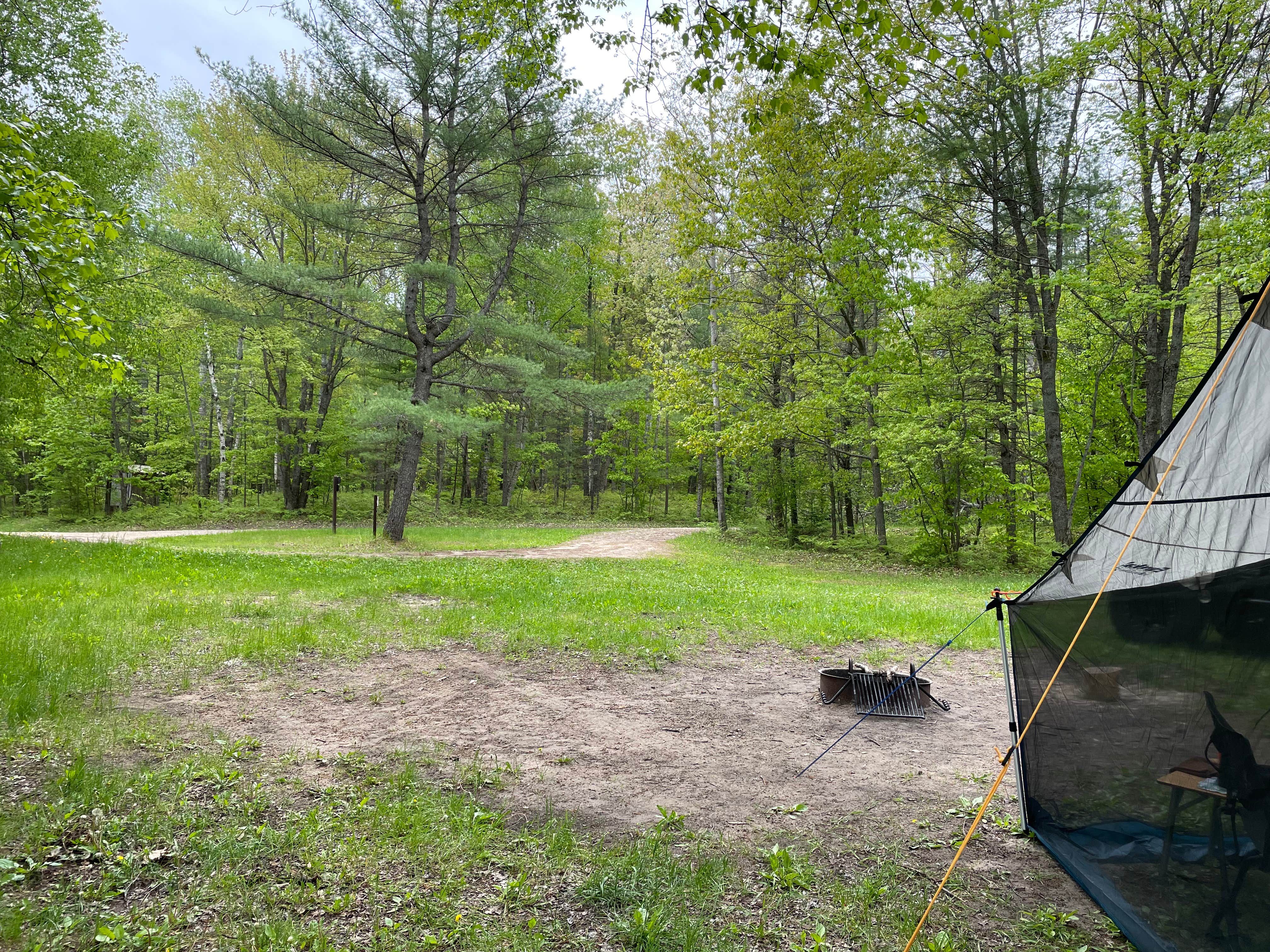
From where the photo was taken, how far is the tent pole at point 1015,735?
352 cm

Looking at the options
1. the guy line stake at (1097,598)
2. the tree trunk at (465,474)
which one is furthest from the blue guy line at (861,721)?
the tree trunk at (465,474)

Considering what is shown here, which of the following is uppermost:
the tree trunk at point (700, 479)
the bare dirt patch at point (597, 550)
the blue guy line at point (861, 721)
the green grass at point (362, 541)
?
the tree trunk at point (700, 479)

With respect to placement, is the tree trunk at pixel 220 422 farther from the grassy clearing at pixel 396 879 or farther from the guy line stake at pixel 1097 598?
the guy line stake at pixel 1097 598

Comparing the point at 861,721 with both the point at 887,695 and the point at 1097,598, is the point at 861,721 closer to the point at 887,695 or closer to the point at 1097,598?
the point at 887,695

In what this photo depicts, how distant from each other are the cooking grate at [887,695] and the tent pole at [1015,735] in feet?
4.31

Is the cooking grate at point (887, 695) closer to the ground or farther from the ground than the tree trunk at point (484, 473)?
closer to the ground

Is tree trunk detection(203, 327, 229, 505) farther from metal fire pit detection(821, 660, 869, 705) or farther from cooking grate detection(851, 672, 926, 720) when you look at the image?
cooking grate detection(851, 672, 926, 720)

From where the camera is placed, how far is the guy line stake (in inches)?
98.9

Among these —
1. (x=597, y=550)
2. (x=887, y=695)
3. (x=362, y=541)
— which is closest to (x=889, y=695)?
(x=887, y=695)

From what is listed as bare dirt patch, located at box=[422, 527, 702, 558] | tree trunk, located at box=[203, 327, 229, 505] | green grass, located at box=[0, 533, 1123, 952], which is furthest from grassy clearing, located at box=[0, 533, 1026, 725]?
tree trunk, located at box=[203, 327, 229, 505]

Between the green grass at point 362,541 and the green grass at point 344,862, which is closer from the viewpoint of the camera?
the green grass at point 344,862

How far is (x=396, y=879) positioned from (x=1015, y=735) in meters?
3.35

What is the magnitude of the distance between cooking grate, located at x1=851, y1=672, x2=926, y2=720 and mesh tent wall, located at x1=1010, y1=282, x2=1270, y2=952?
1.99m

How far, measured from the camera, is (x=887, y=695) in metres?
5.34
